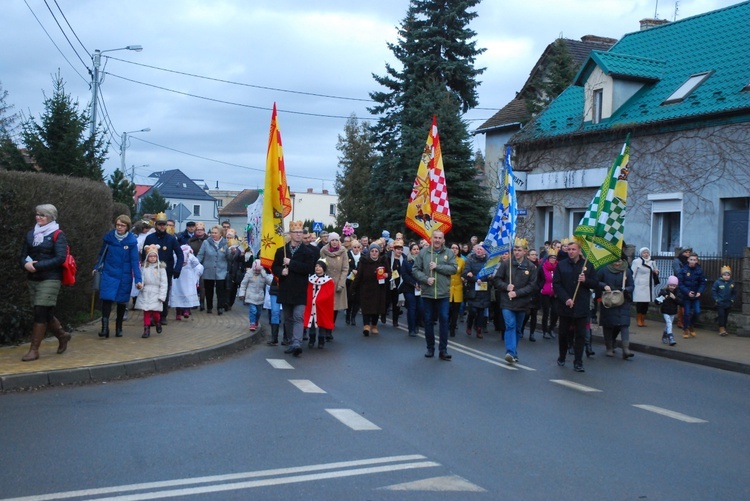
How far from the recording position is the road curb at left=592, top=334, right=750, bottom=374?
13058 millimetres

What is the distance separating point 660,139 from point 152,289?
16034 millimetres

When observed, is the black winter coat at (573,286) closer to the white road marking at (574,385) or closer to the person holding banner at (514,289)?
the person holding banner at (514,289)

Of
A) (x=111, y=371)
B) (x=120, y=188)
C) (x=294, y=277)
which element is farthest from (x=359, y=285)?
(x=120, y=188)

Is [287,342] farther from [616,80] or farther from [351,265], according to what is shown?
[616,80]

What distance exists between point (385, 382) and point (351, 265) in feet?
27.7

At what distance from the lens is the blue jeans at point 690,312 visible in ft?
54.3

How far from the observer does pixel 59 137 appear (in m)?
18.9

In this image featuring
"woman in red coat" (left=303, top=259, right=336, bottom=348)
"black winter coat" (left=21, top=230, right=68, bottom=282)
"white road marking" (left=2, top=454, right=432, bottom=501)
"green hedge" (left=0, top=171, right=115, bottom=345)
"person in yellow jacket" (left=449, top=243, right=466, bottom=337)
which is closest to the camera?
"white road marking" (left=2, top=454, right=432, bottom=501)

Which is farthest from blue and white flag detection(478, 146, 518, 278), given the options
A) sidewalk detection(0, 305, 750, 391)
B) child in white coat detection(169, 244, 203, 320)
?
child in white coat detection(169, 244, 203, 320)

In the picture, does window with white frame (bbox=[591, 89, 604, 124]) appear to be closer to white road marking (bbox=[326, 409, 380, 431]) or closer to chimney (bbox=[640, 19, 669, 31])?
chimney (bbox=[640, 19, 669, 31])

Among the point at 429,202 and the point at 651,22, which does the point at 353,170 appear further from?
the point at 429,202

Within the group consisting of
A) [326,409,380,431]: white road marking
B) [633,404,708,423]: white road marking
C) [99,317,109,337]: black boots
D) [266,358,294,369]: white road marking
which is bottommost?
[266,358,294,369]: white road marking

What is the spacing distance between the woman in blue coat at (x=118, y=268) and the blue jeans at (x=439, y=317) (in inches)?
172

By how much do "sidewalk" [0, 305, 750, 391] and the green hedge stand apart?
0.40 m
